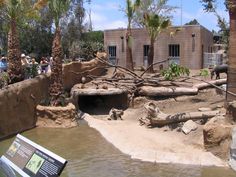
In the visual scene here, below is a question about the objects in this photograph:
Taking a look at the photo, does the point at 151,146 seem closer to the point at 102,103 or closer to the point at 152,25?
the point at 102,103

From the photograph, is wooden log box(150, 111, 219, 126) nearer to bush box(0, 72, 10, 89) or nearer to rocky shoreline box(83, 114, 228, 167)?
rocky shoreline box(83, 114, 228, 167)

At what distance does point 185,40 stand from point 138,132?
67.2 feet

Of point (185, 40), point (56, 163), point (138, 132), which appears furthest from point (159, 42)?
point (56, 163)

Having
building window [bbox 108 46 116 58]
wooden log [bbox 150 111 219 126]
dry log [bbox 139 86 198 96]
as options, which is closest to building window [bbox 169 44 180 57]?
building window [bbox 108 46 116 58]

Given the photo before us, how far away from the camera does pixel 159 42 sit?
3772 cm

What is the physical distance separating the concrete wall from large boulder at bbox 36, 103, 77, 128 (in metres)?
0.30

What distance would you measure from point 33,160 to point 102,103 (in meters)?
19.2

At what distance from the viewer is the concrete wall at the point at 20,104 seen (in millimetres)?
16984

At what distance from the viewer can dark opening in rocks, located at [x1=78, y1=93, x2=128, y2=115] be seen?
77.7ft

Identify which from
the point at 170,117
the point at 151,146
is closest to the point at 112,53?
the point at 170,117

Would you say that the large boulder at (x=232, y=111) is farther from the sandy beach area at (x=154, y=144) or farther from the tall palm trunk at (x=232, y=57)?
the tall palm trunk at (x=232, y=57)

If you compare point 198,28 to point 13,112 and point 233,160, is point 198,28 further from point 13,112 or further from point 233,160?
point 233,160

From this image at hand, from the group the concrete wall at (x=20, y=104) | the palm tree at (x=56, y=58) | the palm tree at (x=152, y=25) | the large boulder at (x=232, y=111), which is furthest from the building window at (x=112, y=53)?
the large boulder at (x=232, y=111)

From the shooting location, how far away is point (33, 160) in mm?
6867
